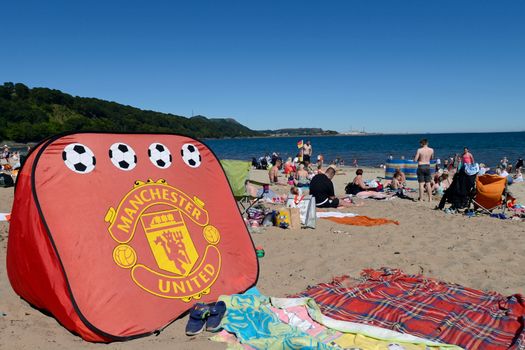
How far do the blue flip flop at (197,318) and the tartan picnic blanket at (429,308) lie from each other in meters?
1.04

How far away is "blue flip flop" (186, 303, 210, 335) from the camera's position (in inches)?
122

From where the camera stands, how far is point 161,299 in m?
3.31

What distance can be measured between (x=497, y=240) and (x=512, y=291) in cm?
216

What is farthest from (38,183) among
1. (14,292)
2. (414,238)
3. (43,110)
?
(43,110)

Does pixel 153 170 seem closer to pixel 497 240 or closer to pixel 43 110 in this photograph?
pixel 497 240

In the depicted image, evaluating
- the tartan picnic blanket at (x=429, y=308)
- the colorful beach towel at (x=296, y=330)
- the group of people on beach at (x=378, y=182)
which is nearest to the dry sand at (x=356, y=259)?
the colorful beach towel at (x=296, y=330)

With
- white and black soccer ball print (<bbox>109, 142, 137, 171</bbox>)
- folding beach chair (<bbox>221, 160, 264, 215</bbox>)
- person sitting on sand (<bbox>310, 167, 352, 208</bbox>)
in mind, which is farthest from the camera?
person sitting on sand (<bbox>310, 167, 352, 208</bbox>)

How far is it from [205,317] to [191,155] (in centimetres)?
190

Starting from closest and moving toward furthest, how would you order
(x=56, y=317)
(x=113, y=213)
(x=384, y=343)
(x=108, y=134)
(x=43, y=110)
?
(x=384, y=343), (x=56, y=317), (x=113, y=213), (x=108, y=134), (x=43, y=110)

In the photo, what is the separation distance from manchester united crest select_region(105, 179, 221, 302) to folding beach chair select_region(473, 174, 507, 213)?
6.75 metres

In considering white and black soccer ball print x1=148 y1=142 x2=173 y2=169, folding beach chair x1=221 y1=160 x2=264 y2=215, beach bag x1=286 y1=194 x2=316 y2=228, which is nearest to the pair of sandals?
white and black soccer ball print x1=148 y1=142 x2=173 y2=169

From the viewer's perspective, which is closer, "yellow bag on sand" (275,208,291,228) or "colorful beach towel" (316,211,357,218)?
"yellow bag on sand" (275,208,291,228)

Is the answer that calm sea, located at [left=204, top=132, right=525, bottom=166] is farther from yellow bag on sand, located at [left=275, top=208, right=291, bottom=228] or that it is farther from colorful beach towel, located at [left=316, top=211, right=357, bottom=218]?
yellow bag on sand, located at [left=275, top=208, right=291, bottom=228]

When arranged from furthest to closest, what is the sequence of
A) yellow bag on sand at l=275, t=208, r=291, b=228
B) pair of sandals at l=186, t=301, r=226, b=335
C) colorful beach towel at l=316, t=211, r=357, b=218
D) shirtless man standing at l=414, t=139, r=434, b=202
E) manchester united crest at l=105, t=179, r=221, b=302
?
shirtless man standing at l=414, t=139, r=434, b=202
colorful beach towel at l=316, t=211, r=357, b=218
yellow bag on sand at l=275, t=208, r=291, b=228
manchester united crest at l=105, t=179, r=221, b=302
pair of sandals at l=186, t=301, r=226, b=335
